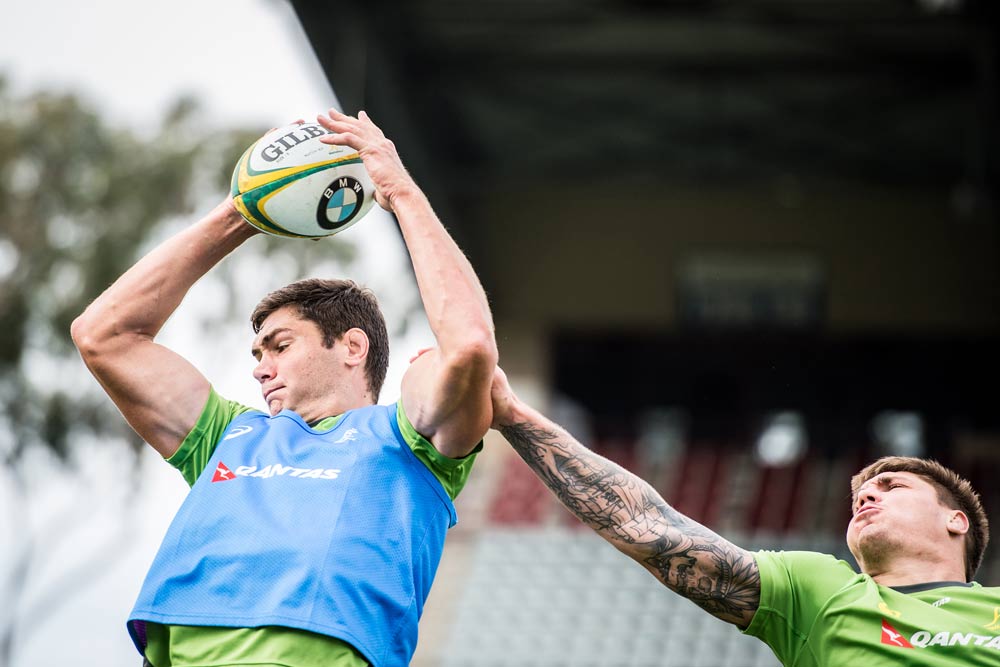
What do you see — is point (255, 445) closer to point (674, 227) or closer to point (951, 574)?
point (951, 574)

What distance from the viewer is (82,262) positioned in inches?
789

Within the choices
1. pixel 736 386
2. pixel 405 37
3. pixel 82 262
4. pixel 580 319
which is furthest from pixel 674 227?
pixel 82 262

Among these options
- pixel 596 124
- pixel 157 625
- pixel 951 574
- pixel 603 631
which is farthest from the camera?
pixel 596 124

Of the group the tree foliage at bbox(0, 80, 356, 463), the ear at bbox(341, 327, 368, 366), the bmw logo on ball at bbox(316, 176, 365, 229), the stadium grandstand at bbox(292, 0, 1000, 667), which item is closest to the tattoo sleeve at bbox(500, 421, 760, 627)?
the ear at bbox(341, 327, 368, 366)

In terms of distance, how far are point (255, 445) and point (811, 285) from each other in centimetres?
1724

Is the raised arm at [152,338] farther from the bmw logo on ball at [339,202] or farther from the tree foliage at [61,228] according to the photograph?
the tree foliage at [61,228]

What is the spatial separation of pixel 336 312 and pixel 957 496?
1966 millimetres

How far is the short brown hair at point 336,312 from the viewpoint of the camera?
11.8 ft

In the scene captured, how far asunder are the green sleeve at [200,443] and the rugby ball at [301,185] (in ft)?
1.80

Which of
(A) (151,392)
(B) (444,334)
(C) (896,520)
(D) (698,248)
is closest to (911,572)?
(C) (896,520)

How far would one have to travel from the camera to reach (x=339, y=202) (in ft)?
12.1

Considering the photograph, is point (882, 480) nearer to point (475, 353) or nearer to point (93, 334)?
point (475, 353)

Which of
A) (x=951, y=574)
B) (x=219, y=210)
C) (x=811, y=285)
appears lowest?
(x=811, y=285)

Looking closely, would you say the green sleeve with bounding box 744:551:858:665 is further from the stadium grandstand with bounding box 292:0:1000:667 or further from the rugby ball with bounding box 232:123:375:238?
the stadium grandstand with bounding box 292:0:1000:667
